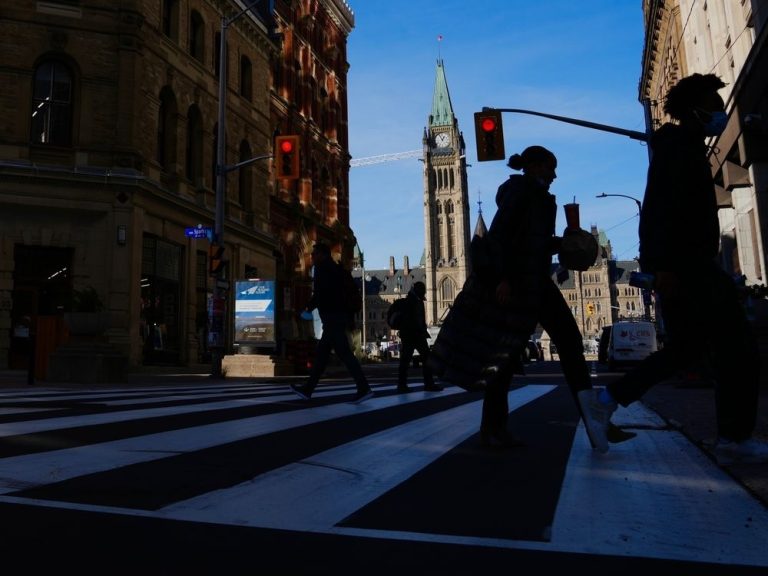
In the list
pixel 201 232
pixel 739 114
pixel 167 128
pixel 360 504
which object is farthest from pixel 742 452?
pixel 167 128

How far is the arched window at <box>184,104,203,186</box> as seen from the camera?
22.8 m

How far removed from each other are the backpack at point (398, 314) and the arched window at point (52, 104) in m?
14.0

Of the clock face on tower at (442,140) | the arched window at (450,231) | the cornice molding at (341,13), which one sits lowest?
the cornice molding at (341,13)

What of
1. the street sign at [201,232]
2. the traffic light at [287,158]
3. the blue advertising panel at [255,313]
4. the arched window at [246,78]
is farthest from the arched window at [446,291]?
the traffic light at [287,158]

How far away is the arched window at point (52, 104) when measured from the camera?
18281 millimetres

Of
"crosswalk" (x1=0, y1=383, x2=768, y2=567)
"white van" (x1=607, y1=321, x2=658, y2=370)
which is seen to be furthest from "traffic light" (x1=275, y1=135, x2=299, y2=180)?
"white van" (x1=607, y1=321, x2=658, y2=370)

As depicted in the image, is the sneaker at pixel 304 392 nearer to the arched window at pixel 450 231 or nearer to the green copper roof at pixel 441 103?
the arched window at pixel 450 231

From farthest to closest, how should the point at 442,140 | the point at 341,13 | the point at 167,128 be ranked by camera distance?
the point at 442,140
the point at 341,13
the point at 167,128

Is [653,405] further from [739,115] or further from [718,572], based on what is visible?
[739,115]

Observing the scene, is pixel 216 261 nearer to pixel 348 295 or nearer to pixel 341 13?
pixel 348 295

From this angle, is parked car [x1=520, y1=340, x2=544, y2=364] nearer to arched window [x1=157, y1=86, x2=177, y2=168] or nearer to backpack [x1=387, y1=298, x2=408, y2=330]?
backpack [x1=387, y1=298, x2=408, y2=330]

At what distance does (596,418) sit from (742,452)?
69 centimetres

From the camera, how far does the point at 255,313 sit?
61.1 feet

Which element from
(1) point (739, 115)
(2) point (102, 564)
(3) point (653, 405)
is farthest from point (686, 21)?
(2) point (102, 564)
